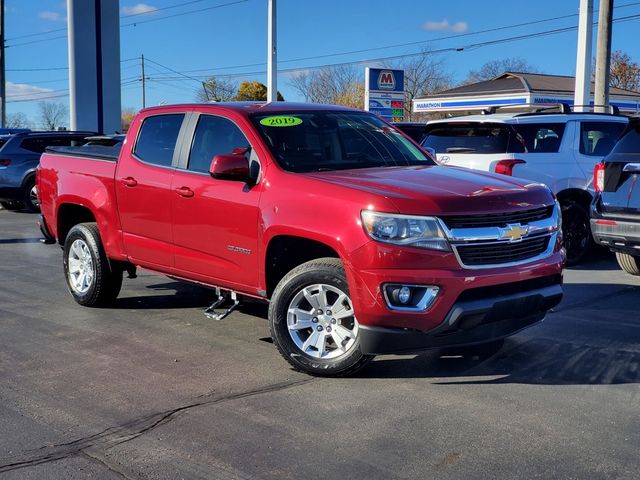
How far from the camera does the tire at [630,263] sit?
904 centimetres

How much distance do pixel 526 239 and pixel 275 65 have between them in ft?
59.7

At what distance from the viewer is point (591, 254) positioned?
10.9 m

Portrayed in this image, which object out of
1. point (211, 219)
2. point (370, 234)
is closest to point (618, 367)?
point (370, 234)

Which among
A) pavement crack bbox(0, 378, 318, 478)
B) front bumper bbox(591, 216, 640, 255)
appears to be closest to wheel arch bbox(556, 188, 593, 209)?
front bumper bbox(591, 216, 640, 255)

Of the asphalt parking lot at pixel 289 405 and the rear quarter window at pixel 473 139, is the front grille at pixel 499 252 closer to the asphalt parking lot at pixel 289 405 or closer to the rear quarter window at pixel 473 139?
the asphalt parking lot at pixel 289 405

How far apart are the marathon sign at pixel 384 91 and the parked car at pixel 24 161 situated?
949 centimetres

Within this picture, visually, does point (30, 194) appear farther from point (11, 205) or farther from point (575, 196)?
point (575, 196)

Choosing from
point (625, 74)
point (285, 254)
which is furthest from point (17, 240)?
point (625, 74)

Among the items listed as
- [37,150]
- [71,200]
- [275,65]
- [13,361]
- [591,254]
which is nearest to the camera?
[13,361]

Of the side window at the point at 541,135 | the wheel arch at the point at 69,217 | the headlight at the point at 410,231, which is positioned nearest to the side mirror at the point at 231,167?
the headlight at the point at 410,231

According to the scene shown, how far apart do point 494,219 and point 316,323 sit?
1.42 m

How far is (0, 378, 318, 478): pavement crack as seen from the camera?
389cm

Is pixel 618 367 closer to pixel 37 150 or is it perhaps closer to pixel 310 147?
pixel 310 147

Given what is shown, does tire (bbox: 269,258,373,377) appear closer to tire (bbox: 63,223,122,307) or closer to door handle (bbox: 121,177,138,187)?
door handle (bbox: 121,177,138,187)
